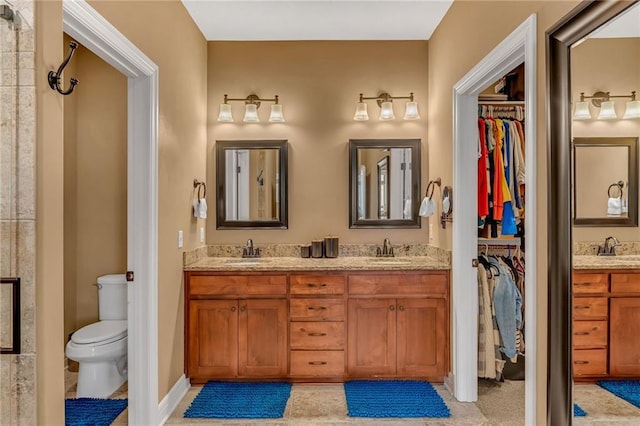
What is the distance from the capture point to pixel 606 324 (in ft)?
4.59

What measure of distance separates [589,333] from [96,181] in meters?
3.41

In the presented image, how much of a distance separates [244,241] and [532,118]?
2.53m

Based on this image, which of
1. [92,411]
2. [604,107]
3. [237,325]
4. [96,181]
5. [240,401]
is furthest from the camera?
[96,181]

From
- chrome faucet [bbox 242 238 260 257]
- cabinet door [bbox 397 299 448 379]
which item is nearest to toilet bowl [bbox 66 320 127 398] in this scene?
chrome faucet [bbox 242 238 260 257]

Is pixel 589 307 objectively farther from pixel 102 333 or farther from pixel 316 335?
pixel 102 333

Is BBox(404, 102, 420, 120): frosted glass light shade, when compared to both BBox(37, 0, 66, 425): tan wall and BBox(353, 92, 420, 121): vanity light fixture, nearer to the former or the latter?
BBox(353, 92, 420, 121): vanity light fixture

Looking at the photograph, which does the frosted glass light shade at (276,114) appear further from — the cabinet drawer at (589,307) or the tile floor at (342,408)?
the cabinet drawer at (589,307)

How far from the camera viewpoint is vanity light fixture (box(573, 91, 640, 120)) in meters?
1.25

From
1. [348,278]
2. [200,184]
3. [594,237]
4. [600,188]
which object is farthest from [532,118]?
[200,184]

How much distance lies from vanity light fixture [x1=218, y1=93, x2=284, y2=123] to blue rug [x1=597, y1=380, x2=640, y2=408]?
289 cm

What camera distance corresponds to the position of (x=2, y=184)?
1.31 m

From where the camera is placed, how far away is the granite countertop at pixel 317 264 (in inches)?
117

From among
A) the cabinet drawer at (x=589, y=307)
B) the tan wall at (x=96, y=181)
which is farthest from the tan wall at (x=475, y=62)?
the tan wall at (x=96, y=181)

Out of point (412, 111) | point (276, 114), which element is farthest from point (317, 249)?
point (412, 111)
